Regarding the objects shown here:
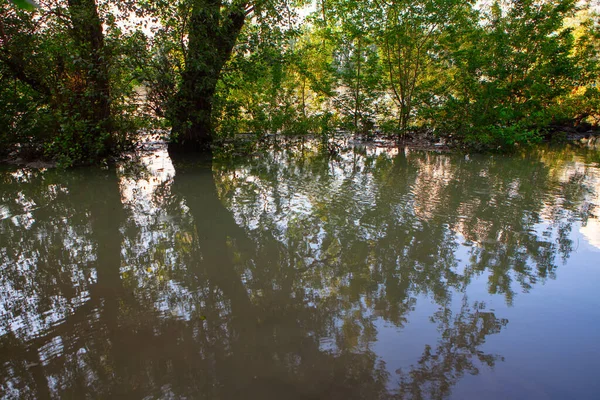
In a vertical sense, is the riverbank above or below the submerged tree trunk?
below

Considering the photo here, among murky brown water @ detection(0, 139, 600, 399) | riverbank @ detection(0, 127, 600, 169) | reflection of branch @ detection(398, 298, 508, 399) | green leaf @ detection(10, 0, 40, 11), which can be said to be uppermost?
green leaf @ detection(10, 0, 40, 11)

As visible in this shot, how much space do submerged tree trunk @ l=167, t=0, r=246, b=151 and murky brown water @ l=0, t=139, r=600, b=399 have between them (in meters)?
3.26

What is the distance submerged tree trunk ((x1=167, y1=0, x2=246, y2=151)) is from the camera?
893 cm

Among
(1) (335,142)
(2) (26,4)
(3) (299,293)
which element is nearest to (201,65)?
(1) (335,142)

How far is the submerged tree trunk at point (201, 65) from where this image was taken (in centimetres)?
893

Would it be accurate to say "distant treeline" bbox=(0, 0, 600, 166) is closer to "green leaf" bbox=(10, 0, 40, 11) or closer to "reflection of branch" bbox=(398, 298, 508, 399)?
"green leaf" bbox=(10, 0, 40, 11)

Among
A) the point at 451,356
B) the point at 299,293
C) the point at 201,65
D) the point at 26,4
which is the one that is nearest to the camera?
the point at 26,4

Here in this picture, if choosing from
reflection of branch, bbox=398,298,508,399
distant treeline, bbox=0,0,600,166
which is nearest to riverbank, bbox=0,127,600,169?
distant treeline, bbox=0,0,600,166

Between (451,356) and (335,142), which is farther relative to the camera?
(335,142)

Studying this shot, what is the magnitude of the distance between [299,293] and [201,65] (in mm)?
6815

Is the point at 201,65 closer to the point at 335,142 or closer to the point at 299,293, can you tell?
the point at 335,142

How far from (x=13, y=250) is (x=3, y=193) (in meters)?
3.20

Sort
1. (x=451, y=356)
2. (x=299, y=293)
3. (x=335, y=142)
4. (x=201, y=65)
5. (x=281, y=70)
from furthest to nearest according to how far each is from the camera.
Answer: (x=335, y=142)
(x=281, y=70)
(x=201, y=65)
(x=299, y=293)
(x=451, y=356)

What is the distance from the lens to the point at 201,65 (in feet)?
28.9
